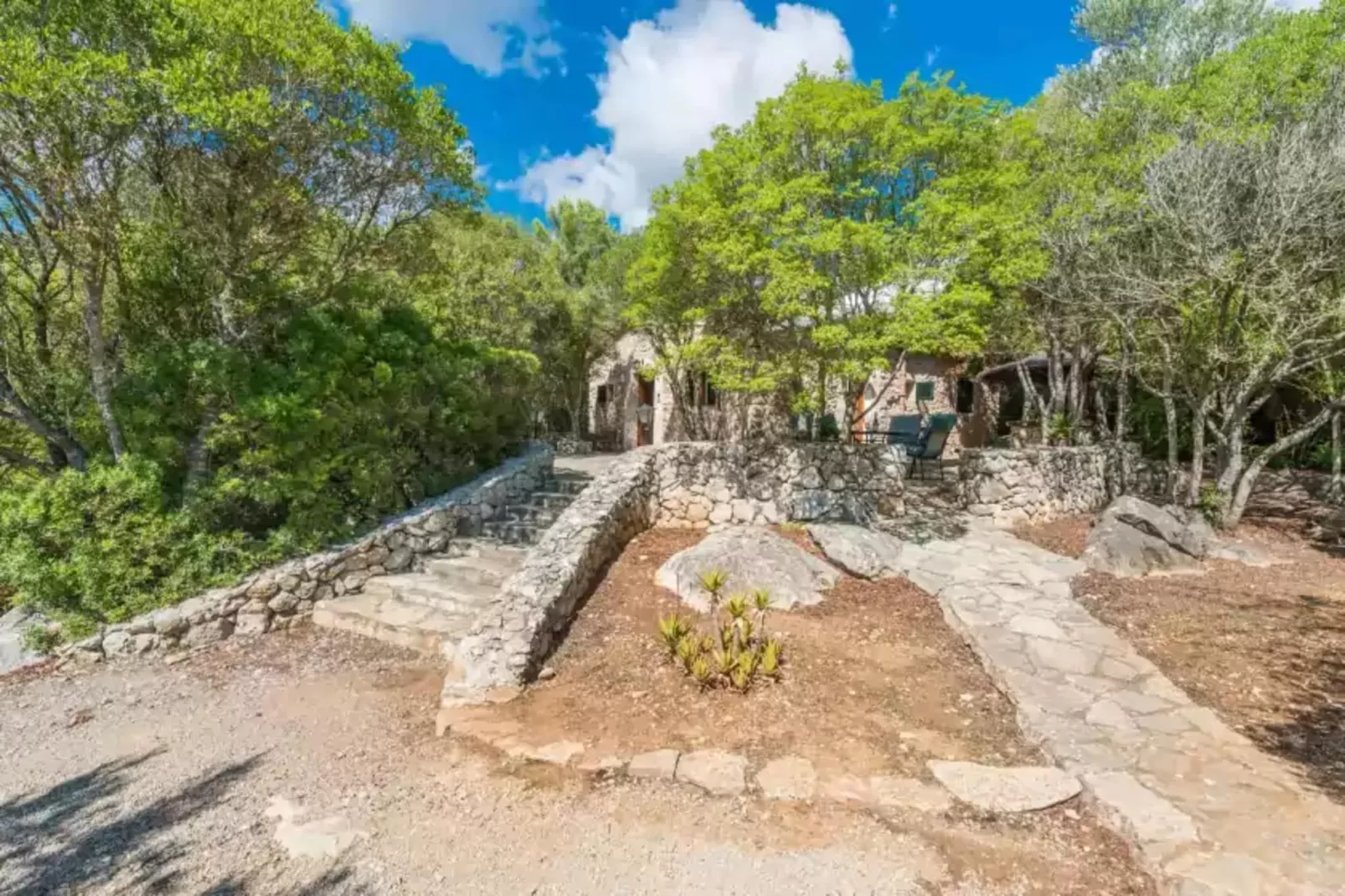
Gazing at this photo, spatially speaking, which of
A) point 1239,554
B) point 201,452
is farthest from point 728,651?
point 1239,554

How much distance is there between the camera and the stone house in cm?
1695

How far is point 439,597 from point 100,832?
10.3 feet

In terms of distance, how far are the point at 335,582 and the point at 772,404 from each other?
7325 millimetres

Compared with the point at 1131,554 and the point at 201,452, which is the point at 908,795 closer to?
the point at 1131,554

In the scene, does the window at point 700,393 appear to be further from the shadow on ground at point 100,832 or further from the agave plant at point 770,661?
the shadow on ground at point 100,832

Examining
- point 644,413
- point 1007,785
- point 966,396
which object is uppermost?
point 966,396

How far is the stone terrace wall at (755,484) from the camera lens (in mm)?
8680

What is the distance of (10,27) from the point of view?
4887 millimetres

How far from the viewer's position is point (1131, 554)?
7.36m

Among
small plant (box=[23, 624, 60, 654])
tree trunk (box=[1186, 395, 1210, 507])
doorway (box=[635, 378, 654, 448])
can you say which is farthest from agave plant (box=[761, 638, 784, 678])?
doorway (box=[635, 378, 654, 448])

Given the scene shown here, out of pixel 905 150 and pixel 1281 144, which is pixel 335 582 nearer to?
pixel 905 150

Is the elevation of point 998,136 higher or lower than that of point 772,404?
higher

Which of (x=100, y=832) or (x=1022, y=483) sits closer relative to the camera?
(x=100, y=832)

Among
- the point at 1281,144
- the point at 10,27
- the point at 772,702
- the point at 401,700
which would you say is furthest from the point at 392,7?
the point at 1281,144
